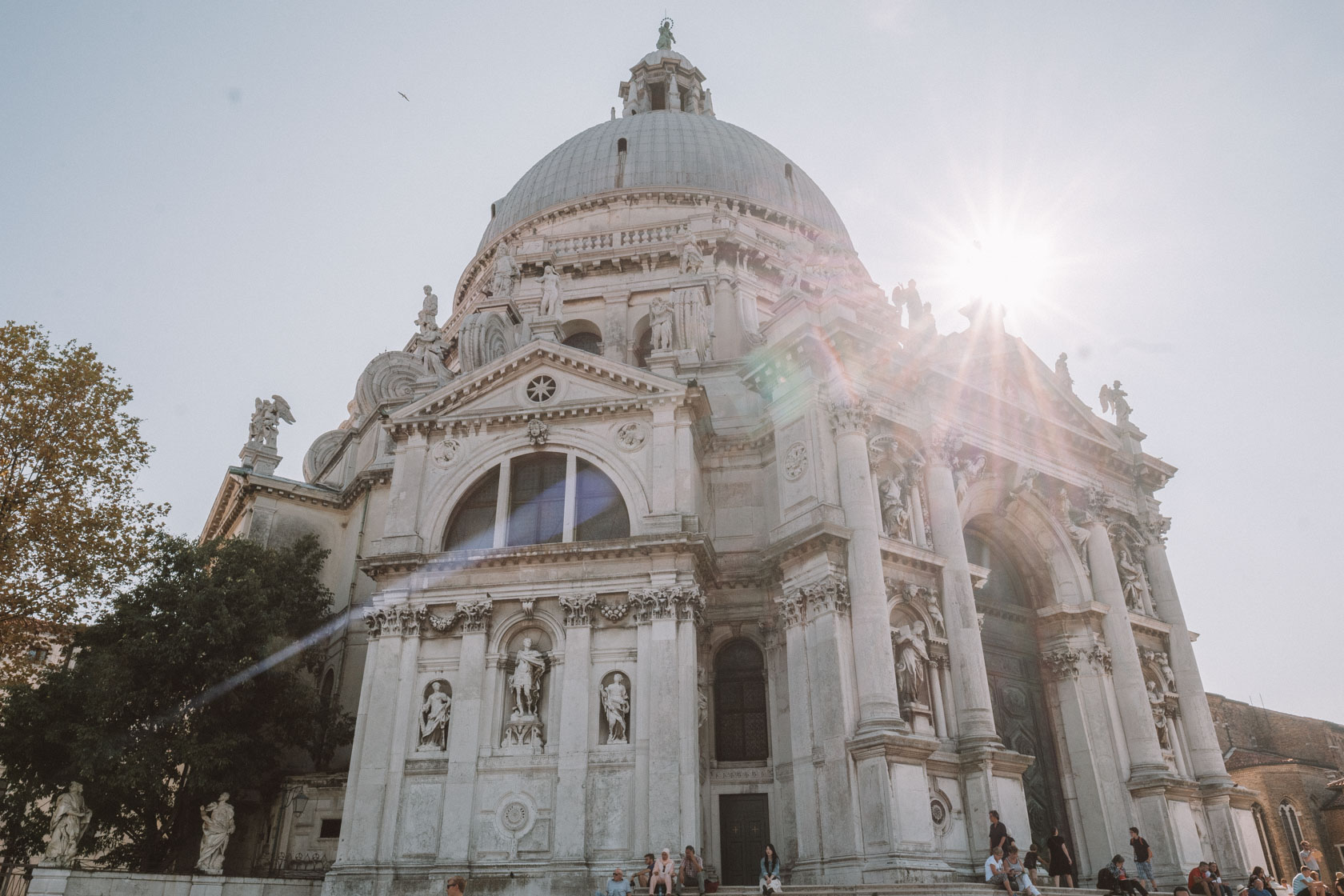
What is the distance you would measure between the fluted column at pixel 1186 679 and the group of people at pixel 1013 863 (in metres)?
8.66

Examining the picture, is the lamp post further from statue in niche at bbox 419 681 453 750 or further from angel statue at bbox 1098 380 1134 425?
angel statue at bbox 1098 380 1134 425

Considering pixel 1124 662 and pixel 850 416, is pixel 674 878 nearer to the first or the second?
pixel 850 416

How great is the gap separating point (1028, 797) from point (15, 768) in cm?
2273

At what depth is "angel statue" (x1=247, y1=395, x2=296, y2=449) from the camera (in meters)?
32.3

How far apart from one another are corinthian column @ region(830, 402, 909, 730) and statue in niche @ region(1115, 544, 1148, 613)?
380 inches

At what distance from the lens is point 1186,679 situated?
2661 cm

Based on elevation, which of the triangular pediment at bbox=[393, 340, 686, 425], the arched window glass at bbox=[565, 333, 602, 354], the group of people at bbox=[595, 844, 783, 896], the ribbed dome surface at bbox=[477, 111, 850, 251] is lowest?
the group of people at bbox=[595, 844, 783, 896]

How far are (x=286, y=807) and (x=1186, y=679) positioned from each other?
2321 cm

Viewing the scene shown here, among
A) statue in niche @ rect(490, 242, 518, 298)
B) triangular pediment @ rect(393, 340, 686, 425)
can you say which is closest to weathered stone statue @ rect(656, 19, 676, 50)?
statue in niche @ rect(490, 242, 518, 298)

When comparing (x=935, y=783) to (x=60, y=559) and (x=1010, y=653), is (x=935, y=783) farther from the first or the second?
(x=60, y=559)

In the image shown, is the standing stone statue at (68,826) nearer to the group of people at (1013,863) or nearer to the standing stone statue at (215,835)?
the standing stone statue at (215,835)

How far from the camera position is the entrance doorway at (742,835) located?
2092 centimetres

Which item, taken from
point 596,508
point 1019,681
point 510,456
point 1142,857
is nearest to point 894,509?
point 1019,681

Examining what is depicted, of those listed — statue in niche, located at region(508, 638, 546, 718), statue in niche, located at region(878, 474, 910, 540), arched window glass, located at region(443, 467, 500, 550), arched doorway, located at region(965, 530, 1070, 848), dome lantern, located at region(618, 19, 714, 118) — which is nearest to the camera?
statue in niche, located at region(508, 638, 546, 718)
